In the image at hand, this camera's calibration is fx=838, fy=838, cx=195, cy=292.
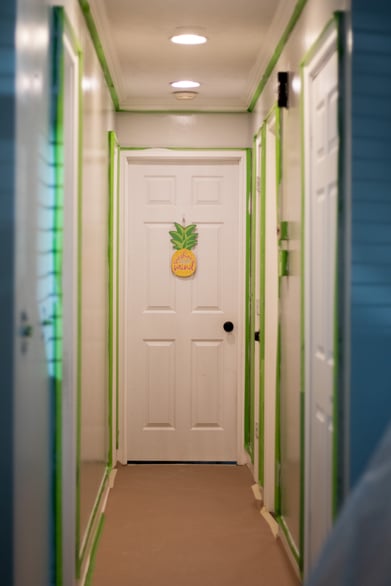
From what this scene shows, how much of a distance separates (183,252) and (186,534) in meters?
2.11

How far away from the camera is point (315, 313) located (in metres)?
3.15

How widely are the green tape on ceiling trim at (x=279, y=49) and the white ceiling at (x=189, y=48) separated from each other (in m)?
0.03

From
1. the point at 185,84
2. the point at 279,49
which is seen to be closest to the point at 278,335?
the point at 279,49

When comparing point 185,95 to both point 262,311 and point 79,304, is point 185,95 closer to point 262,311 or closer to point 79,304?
point 262,311

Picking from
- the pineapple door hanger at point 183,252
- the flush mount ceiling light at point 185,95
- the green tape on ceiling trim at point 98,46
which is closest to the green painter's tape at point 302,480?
the green tape on ceiling trim at point 98,46

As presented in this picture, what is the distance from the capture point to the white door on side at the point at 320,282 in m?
2.83

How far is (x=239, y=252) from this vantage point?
5.62m

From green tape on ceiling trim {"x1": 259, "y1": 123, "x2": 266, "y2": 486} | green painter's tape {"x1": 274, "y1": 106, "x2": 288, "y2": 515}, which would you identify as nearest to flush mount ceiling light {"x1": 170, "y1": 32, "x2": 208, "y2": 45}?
green painter's tape {"x1": 274, "y1": 106, "x2": 288, "y2": 515}

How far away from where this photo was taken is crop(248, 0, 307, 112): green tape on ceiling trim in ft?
11.0

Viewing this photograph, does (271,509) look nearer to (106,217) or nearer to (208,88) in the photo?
(106,217)

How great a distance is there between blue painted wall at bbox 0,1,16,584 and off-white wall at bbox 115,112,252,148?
369cm

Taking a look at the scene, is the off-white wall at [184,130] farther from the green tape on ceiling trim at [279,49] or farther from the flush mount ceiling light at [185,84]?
the flush mount ceiling light at [185,84]

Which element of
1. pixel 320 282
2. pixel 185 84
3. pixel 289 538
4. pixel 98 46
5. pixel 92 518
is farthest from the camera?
pixel 185 84

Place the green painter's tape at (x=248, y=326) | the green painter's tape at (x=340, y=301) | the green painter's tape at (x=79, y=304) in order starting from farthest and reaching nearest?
the green painter's tape at (x=248, y=326) < the green painter's tape at (x=79, y=304) < the green painter's tape at (x=340, y=301)
